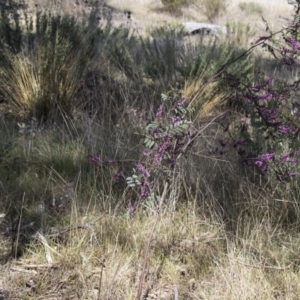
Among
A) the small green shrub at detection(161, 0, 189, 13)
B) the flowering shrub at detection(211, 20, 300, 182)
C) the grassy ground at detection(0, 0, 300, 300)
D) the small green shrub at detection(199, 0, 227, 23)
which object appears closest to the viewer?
the grassy ground at detection(0, 0, 300, 300)

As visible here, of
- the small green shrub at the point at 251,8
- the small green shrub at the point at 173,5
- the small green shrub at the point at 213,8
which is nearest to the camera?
the small green shrub at the point at 213,8

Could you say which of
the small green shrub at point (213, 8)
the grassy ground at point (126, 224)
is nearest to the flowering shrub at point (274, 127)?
the grassy ground at point (126, 224)

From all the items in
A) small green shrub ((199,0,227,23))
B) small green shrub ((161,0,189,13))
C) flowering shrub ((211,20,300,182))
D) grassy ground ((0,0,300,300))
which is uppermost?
flowering shrub ((211,20,300,182))

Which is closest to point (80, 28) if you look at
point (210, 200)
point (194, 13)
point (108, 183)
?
point (108, 183)

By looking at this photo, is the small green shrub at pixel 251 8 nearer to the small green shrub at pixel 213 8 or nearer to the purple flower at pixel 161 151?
the small green shrub at pixel 213 8

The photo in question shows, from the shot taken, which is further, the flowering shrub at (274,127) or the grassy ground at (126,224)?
the flowering shrub at (274,127)

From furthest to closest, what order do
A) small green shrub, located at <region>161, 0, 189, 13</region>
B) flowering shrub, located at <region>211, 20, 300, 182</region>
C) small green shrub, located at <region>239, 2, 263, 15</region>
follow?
small green shrub, located at <region>239, 2, 263, 15</region>
small green shrub, located at <region>161, 0, 189, 13</region>
flowering shrub, located at <region>211, 20, 300, 182</region>

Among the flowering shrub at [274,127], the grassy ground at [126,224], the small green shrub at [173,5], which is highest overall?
the flowering shrub at [274,127]

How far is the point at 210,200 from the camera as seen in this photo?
251 cm

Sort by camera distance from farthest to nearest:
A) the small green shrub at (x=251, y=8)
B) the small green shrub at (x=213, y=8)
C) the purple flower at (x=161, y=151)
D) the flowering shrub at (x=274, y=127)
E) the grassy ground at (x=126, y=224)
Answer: the small green shrub at (x=251, y=8)
the small green shrub at (x=213, y=8)
the flowering shrub at (x=274, y=127)
the grassy ground at (x=126, y=224)
the purple flower at (x=161, y=151)

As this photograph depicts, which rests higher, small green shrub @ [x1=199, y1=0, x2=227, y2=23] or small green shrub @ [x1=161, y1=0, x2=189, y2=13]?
small green shrub @ [x1=199, y1=0, x2=227, y2=23]

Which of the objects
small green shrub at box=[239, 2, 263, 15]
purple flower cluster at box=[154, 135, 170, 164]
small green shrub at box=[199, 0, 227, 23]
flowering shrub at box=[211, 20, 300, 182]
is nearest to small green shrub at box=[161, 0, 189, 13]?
small green shrub at box=[199, 0, 227, 23]

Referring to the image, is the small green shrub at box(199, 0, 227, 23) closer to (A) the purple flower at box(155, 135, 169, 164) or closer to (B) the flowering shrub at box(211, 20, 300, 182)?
(B) the flowering shrub at box(211, 20, 300, 182)

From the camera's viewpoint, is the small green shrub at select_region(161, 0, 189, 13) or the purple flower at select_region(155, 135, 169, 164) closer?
the purple flower at select_region(155, 135, 169, 164)
